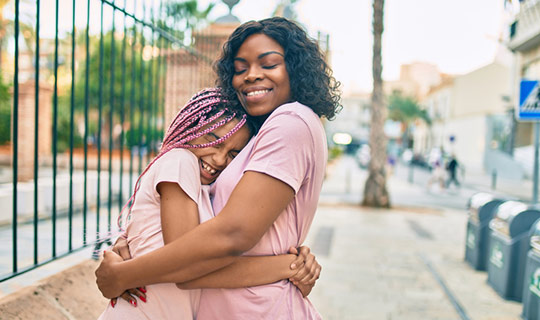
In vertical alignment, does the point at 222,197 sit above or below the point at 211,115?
below

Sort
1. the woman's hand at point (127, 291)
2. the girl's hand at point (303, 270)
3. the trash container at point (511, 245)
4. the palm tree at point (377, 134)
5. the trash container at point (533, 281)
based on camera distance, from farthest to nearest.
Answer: the palm tree at point (377, 134)
the trash container at point (511, 245)
the trash container at point (533, 281)
the girl's hand at point (303, 270)
the woman's hand at point (127, 291)

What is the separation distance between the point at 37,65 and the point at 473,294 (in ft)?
15.7

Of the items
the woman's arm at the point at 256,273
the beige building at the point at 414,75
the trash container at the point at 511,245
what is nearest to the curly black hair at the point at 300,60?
the woman's arm at the point at 256,273

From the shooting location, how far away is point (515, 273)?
15.7 feet

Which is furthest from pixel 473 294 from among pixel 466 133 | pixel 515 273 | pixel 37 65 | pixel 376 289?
pixel 466 133

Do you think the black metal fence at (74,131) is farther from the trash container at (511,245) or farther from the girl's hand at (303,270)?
the trash container at (511,245)

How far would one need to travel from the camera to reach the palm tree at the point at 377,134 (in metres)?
11.1

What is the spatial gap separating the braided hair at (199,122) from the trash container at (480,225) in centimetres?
522

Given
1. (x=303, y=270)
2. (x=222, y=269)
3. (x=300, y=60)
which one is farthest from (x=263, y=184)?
(x=300, y=60)

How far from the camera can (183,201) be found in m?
1.37

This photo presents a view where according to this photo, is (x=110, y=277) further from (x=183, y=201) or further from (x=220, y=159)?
(x=220, y=159)

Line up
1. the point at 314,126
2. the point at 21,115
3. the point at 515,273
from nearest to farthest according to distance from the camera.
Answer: the point at 314,126
the point at 515,273
the point at 21,115

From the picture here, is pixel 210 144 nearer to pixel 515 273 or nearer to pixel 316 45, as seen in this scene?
pixel 316 45

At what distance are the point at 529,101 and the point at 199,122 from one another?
560cm
